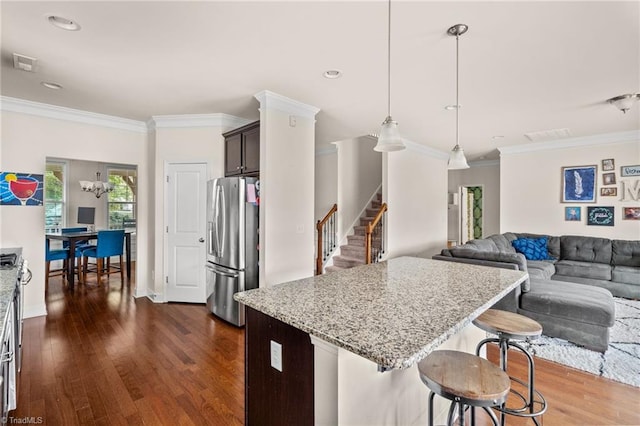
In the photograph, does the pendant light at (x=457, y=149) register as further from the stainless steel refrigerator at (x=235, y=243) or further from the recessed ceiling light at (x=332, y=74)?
the stainless steel refrigerator at (x=235, y=243)

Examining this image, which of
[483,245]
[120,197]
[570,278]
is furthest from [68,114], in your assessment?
[570,278]

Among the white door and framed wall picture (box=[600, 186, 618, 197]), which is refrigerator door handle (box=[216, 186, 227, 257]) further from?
framed wall picture (box=[600, 186, 618, 197])

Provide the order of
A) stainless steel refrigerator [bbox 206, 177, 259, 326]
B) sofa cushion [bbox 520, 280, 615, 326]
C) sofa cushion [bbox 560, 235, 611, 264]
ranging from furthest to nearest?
sofa cushion [bbox 560, 235, 611, 264] → stainless steel refrigerator [bbox 206, 177, 259, 326] → sofa cushion [bbox 520, 280, 615, 326]

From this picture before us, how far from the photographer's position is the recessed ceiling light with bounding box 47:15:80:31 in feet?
6.88

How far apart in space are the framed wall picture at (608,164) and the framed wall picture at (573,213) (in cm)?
76

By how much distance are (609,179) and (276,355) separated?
21.7ft

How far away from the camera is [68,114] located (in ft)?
13.3

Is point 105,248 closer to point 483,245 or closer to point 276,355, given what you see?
point 276,355

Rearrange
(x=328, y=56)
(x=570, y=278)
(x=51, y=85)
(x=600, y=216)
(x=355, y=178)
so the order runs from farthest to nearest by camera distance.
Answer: (x=355, y=178) < (x=600, y=216) < (x=570, y=278) < (x=51, y=85) < (x=328, y=56)

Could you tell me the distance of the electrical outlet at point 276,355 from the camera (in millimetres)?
1417

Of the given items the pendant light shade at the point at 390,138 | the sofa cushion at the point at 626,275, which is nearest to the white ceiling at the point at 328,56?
the pendant light shade at the point at 390,138

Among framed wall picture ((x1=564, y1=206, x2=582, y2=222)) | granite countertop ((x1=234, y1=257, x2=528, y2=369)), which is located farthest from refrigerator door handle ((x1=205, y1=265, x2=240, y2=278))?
framed wall picture ((x1=564, y1=206, x2=582, y2=222))

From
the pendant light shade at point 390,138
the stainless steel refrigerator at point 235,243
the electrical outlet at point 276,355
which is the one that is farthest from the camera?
the stainless steel refrigerator at point 235,243

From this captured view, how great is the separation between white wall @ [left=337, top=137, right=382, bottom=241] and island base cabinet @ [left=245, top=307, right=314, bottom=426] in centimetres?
484
